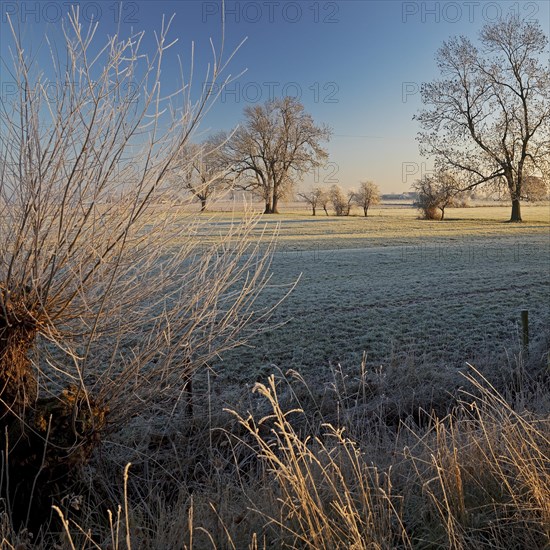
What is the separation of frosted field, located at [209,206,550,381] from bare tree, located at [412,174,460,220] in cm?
1395

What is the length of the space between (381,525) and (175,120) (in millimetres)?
2845

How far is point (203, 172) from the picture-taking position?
404 cm

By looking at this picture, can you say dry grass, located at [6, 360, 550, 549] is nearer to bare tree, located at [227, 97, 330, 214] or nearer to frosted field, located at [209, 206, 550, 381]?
frosted field, located at [209, 206, 550, 381]

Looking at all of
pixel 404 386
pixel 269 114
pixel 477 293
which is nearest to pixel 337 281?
pixel 477 293

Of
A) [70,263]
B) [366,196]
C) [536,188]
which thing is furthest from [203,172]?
[366,196]

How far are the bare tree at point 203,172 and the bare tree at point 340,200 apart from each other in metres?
48.4

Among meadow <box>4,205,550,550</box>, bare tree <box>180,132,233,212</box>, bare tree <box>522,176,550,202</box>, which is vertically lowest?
meadow <box>4,205,550,550</box>

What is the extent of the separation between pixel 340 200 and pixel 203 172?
4891 cm

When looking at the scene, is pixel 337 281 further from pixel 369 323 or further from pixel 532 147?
pixel 532 147

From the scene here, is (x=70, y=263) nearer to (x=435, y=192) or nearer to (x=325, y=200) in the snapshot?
(x=435, y=192)

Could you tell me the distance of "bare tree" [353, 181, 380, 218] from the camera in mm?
51219

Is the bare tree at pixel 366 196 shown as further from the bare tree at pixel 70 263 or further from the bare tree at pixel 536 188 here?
the bare tree at pixel 70 263

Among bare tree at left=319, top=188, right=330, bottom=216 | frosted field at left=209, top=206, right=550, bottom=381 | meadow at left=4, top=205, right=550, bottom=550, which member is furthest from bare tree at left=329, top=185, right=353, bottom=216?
meadow at left=4, top=205, right=550, bottom=550

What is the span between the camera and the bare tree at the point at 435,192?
33.7m
